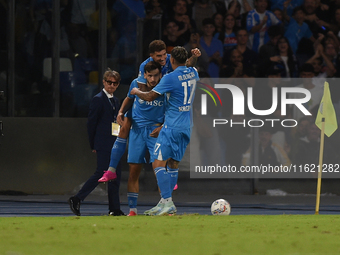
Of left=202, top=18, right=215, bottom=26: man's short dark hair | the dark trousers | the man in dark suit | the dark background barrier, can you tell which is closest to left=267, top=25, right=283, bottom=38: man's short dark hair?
left=202, top=18, right=215, bottom=26: man's short dark hair

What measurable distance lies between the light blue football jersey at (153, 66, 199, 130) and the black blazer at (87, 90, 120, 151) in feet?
3.24

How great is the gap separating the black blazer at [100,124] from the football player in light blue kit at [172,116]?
83 centimetres

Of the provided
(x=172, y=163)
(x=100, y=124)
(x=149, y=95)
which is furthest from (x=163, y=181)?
(x=100, y=124)

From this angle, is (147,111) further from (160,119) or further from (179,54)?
(179,54)

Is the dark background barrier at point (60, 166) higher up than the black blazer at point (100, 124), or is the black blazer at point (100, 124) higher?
the black blazer at point (100, 124)

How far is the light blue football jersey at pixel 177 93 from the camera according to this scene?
31.1 ft

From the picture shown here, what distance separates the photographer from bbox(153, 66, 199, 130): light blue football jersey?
373 inches

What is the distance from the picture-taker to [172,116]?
9.59m

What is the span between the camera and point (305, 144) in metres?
15.3

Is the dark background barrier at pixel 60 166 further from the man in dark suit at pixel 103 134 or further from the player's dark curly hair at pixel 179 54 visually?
the player's dark curly hair at pixel 179 54

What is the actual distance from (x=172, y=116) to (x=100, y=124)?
1.17 metres

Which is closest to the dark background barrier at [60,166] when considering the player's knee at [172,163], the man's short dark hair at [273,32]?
the man's short dark hair at [273,32]

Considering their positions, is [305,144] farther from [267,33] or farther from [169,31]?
[169,31]

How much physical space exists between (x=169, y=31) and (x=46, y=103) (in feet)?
9.31
